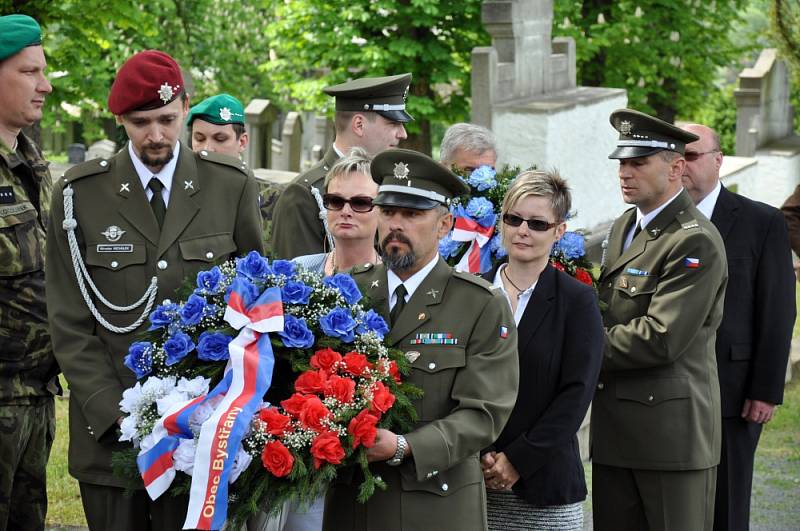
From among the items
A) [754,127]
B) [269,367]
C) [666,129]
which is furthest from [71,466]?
[754,127]

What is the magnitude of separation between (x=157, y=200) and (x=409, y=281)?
102 cm

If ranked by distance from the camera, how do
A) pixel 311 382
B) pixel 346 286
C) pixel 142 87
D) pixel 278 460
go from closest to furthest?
1. pixel 278 460
2. pixel 311 382
3. pixel 346 286
4. pixel 142 87

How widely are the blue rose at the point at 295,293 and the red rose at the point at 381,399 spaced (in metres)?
0.36

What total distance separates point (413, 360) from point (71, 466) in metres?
1.32

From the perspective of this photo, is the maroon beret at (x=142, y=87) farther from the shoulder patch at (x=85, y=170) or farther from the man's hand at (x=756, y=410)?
the man's hand at (x=756, y=410)

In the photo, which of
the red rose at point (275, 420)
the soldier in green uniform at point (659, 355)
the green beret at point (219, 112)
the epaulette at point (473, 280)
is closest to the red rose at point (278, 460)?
the red rose at point (275, 420)

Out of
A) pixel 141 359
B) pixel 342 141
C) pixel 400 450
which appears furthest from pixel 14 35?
pixel 400 450

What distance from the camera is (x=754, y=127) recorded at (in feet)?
73.8

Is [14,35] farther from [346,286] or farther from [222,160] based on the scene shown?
[346,286]

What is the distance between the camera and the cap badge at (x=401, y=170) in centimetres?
419

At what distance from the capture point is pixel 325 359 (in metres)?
3.87

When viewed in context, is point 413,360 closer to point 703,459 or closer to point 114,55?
point 703,459

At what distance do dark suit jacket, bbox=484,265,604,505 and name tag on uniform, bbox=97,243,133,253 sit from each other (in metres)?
1.51

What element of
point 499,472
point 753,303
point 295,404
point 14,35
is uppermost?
point 14,35
